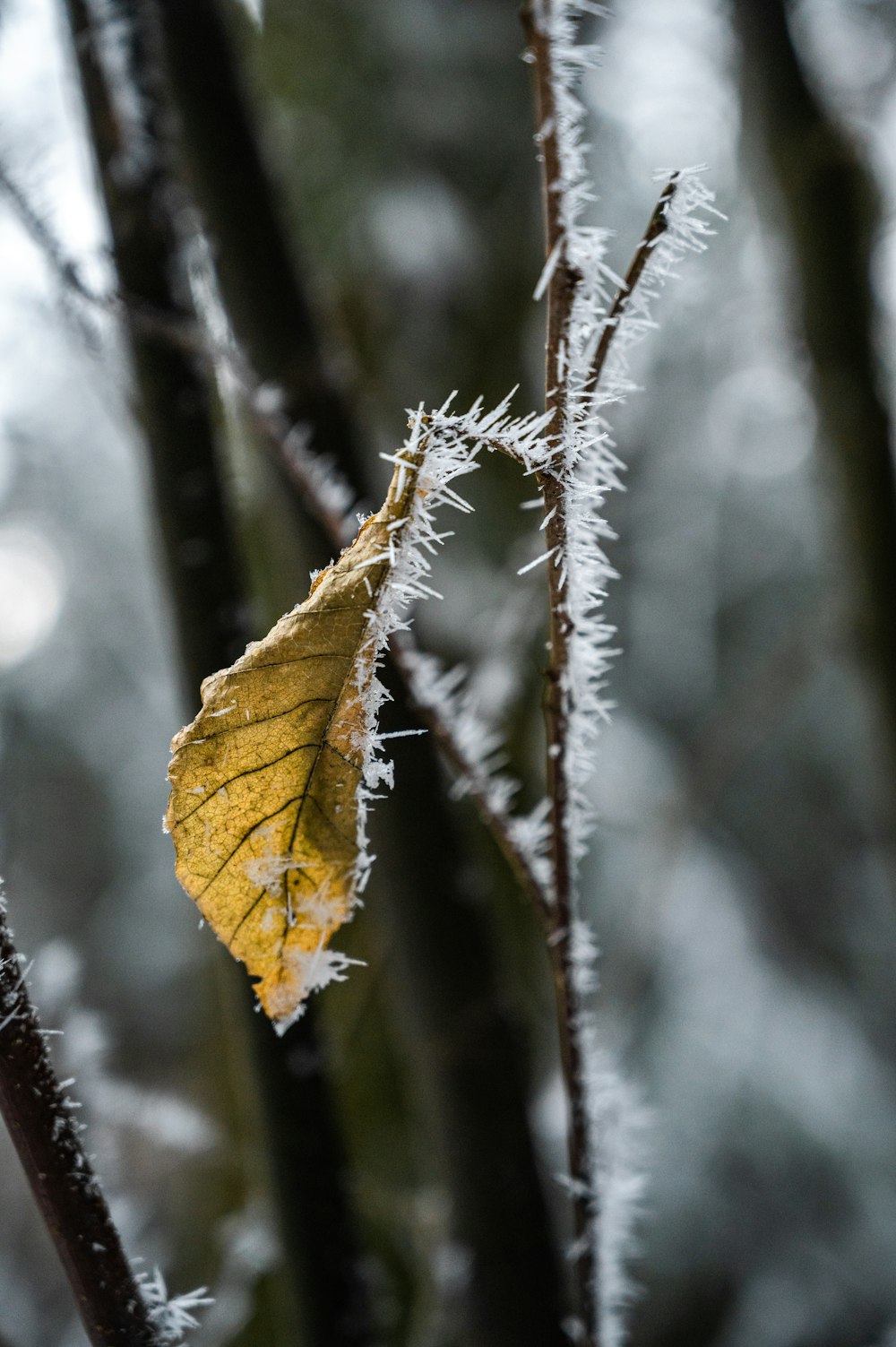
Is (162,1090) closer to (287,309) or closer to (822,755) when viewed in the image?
(287,309)

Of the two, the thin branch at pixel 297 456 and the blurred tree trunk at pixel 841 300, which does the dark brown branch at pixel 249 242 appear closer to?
the thin branch at pixel 297 456

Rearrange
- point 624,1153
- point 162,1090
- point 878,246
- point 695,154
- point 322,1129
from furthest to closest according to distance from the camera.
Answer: point 695,154 → point 878,246 → point 162,1090 → point 322,1129 → point 624,1153

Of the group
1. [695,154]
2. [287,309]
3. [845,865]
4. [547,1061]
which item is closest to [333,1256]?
[287,309]

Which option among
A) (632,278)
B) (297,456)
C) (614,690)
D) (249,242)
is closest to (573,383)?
(632,278)

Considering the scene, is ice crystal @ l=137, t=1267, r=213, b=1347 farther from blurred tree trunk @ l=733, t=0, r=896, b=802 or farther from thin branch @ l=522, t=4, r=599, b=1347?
blurred tree trunk @ l=733, t=0, r=896, b=802

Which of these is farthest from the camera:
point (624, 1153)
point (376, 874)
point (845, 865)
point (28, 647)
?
point (845, 865)

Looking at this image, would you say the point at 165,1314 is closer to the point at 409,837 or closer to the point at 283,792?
the point at 283,792

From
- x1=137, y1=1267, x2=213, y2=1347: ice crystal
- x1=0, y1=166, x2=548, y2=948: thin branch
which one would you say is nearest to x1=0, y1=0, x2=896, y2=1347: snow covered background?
x1=0, y1=166, x2=548, y2=948: thin branch
